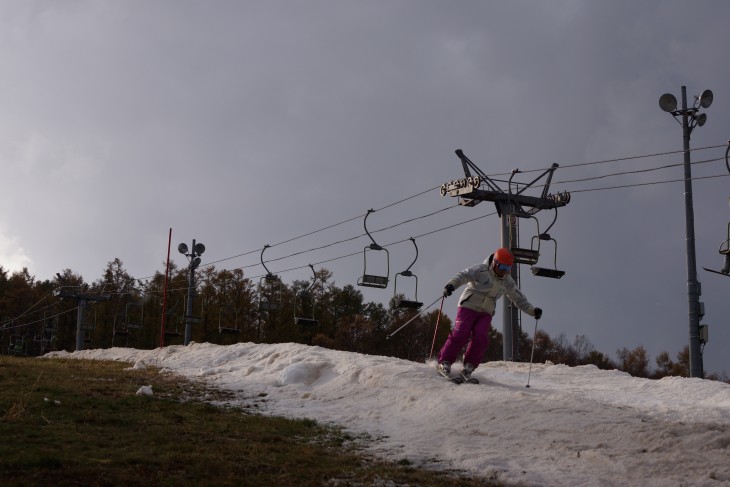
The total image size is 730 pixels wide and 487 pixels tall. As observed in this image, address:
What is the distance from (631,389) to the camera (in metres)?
12.8

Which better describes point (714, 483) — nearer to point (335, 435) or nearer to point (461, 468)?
point (461, 468)

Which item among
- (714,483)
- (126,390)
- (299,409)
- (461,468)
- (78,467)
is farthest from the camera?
(126,390)

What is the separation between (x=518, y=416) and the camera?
30.1 feet

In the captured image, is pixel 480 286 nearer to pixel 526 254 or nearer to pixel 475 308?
pixel 475 308

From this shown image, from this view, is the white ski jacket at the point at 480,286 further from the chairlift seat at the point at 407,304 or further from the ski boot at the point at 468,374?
the chairlift seat at the point at 407,304

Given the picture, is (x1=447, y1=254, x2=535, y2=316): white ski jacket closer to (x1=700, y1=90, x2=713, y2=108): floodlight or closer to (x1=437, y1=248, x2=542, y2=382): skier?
(x1=437, y1=248, x2=542, y2=382): skier

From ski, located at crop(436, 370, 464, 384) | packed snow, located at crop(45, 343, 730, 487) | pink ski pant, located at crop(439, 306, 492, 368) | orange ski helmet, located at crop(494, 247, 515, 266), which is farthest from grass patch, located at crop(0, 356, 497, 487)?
orange ski helmet, located at crop(494, 247, 515, 266)

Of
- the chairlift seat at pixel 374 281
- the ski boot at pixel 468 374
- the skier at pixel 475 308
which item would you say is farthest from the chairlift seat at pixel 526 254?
the ski boot at pixel 468 374

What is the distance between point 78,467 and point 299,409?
472cm

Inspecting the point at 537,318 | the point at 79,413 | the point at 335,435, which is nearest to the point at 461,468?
the point at 335,435

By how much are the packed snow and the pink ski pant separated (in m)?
0.42

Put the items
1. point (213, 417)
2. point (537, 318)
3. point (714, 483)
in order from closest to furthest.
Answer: point (714, 483) < point (213, 417) < point (537, 318)

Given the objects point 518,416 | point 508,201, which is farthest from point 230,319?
point 518,416

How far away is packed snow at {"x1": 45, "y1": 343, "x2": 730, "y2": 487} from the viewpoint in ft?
24.5
